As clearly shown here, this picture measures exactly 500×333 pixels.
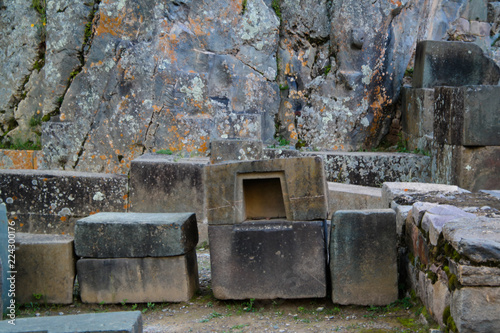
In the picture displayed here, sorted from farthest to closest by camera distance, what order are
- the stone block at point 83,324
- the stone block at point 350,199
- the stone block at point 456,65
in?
1. the stone block at point 456,65
2. the stone block at point 350,199
3. the stone block at point 83,324

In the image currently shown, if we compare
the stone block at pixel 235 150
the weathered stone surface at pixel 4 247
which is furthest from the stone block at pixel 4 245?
the stone block at pixel 235 150

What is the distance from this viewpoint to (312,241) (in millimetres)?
Result: 3822

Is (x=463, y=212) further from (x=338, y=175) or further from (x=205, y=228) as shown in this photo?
(x=338, y=175)

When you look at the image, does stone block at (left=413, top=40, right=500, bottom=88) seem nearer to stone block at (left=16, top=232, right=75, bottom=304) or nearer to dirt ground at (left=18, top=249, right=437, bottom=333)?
dirt ground at (left=18, top=249, right=437, bottom=333)

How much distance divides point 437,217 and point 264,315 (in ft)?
4.62

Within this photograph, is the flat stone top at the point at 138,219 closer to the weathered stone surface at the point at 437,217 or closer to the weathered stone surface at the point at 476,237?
the weathered stone surface at the point at 437,217

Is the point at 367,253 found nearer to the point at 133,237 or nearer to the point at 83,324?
the point at 133,237

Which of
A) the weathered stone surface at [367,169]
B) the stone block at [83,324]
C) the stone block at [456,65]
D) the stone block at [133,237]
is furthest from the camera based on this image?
the stone block at [456,65]

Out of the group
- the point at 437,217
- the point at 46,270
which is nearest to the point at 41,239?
the point at 46,270

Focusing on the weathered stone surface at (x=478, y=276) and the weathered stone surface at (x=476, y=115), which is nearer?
the weathered stone surface at (x=478, y=276)

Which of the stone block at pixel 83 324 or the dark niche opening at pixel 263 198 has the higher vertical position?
the dark niche opening at pixel 263 198

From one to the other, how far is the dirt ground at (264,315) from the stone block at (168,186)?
140cm

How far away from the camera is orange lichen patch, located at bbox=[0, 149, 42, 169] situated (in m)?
8.22

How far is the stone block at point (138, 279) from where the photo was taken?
4.02m
